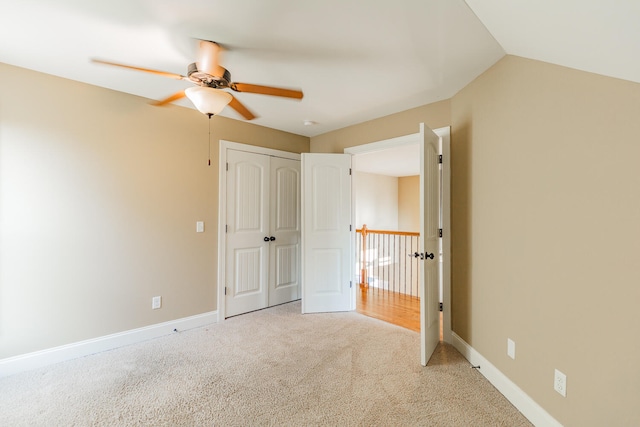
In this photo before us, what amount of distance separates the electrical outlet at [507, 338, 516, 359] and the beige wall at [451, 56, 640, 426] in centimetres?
4

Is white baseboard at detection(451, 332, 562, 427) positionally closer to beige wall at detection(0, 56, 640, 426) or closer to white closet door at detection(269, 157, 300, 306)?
beige wall at detection(0, 56, 640, 426)

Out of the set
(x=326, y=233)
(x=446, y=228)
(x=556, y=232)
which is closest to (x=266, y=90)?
(x=556, y=232)

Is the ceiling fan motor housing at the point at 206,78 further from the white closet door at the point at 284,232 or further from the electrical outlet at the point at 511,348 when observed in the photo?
the electrical outlet at the point at 511,348

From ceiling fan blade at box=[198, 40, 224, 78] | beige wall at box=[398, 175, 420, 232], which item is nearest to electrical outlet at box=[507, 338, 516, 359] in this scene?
ceiling fan blade at box=[198, 40, 224, 78]

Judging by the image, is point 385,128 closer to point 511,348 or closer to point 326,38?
point 326,38

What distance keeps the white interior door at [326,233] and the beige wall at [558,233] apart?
1.64 m

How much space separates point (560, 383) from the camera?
1.58 metres

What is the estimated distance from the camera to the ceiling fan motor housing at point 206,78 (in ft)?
6.01

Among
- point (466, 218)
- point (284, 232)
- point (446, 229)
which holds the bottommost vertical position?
point (284, 232)

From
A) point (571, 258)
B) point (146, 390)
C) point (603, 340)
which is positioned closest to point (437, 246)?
point (571, 258)

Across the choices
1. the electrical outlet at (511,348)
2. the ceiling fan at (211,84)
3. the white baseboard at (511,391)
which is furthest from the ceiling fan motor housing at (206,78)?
the white baseboard at (511,391)

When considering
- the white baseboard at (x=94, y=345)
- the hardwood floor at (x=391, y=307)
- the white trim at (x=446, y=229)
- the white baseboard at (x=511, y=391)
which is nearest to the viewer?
the white baseboard at (x=511, y=391)

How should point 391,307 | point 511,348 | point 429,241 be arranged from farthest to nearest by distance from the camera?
point 391,307 → point 429,241 → point 511,348

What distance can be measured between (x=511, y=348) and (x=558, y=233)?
885 mm
